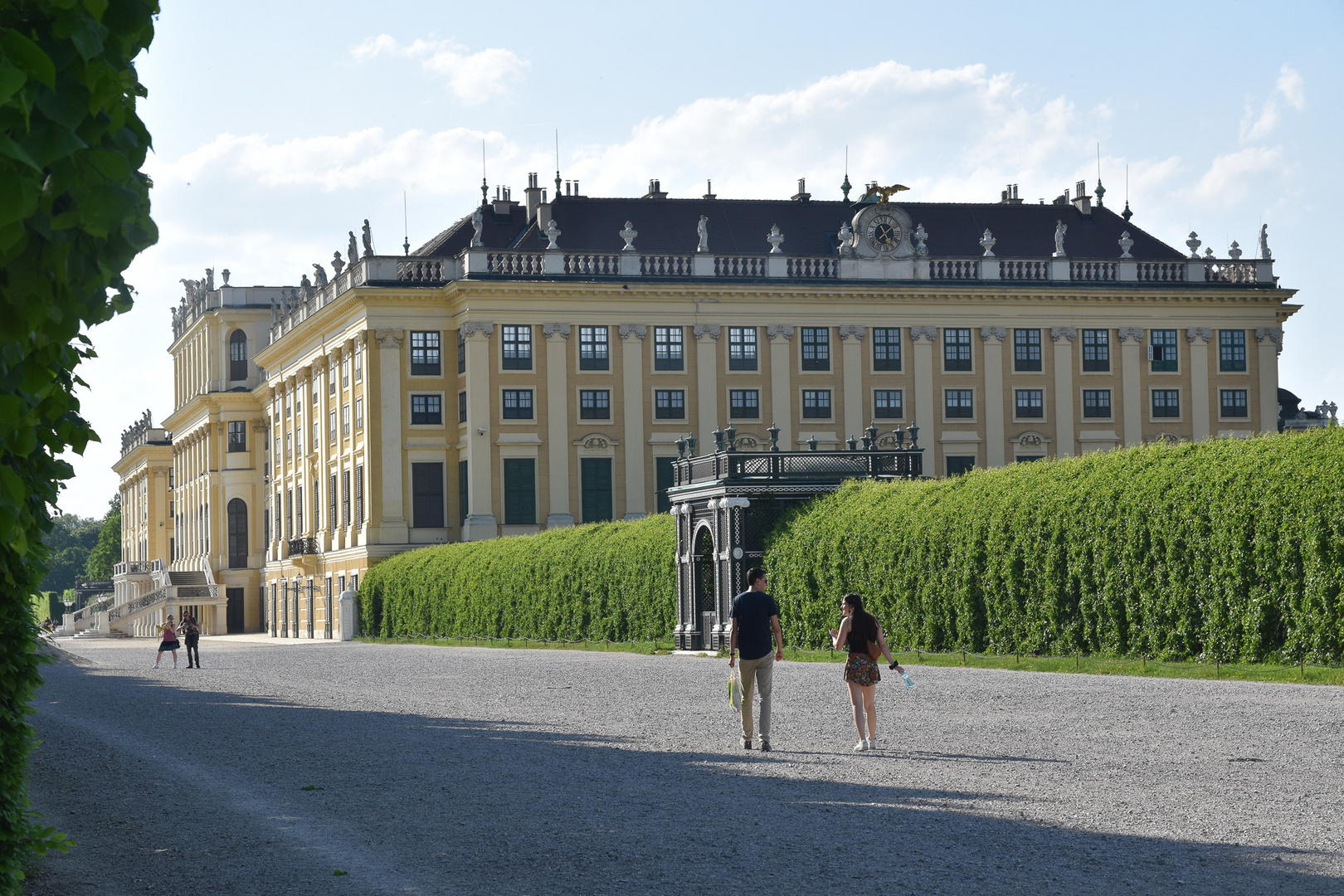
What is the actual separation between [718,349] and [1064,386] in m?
15.9

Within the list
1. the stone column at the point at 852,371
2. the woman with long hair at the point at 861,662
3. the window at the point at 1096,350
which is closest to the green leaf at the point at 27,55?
the woman with long hair at the point at 861,662

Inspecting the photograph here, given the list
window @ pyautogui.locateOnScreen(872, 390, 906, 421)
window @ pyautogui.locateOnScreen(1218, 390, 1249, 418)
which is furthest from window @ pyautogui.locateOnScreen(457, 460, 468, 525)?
window @ pyautogui.locateOnScreen(1218, 390, 1249, 418)

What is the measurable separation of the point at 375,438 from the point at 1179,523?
47615 mm

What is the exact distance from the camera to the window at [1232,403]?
2975 inches

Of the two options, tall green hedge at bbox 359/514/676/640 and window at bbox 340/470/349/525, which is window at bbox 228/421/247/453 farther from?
tall green hedge at bbox 359/514/676/640

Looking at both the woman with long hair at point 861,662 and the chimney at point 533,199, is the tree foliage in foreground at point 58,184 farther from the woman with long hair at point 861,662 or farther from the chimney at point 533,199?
the chimney at point 533,199

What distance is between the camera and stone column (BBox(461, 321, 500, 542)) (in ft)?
227

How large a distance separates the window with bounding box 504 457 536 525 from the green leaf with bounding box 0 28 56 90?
217 ft

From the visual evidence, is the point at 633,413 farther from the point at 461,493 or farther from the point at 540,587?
the point at 540,587

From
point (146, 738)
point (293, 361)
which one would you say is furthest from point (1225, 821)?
point (293, 361)

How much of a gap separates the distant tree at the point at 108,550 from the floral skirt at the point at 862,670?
148m

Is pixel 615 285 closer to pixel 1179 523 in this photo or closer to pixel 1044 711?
pixel 1179 523

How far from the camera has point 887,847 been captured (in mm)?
10203

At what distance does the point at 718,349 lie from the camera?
7206 centimetres
